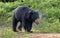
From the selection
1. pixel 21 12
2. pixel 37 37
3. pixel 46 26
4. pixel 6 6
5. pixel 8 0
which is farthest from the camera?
pixel 8 0

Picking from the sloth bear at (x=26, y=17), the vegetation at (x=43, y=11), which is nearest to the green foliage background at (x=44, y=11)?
the vegetation at (x=43, y=11)

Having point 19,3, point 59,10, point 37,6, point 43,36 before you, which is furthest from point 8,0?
point 43,36

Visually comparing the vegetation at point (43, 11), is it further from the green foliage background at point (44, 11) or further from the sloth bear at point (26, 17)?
the sloth bear at point (26, 17)

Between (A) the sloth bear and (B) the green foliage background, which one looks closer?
(A) the sloth bear

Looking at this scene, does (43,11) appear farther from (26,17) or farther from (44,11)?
(26,17)

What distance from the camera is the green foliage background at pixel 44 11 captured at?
10.9 metres

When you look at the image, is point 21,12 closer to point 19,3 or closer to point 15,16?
point 15,16

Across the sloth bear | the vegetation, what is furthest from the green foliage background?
the sloth bear

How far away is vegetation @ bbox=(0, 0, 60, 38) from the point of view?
1087cm

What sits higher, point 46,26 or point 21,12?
point 21,12

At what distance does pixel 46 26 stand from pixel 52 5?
3.08 metres

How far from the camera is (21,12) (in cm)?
1023

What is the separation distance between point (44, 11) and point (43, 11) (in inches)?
1.8

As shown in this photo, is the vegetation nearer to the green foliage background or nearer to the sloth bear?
the green foliage background
